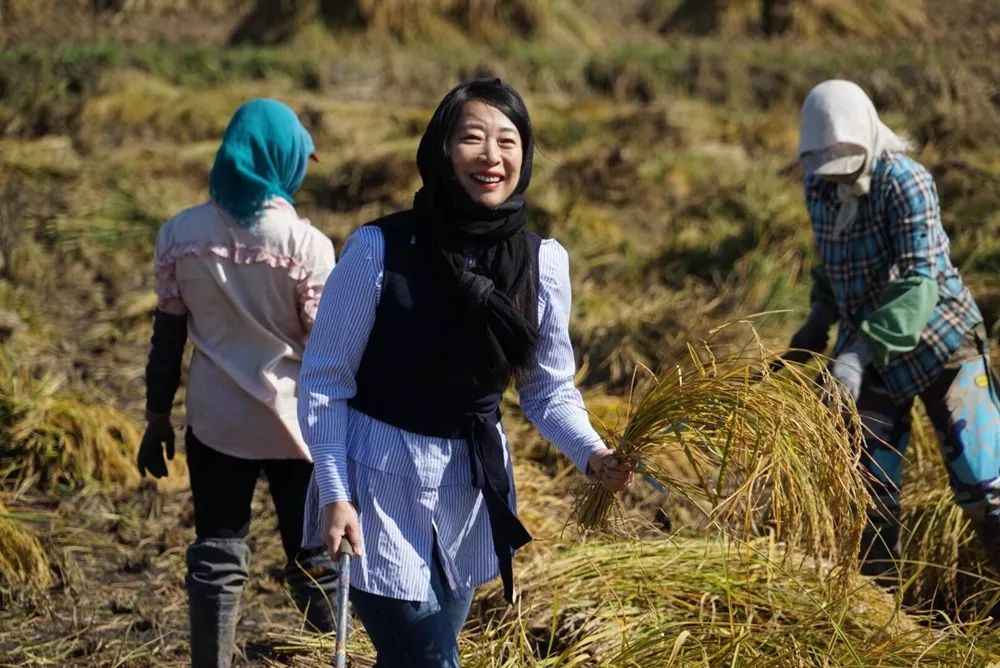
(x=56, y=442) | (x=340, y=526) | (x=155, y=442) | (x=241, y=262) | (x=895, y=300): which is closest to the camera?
(x=340, y=526)

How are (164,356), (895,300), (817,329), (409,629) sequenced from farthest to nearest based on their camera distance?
(817,329)
(895,300)
(164,356)
(409,629)

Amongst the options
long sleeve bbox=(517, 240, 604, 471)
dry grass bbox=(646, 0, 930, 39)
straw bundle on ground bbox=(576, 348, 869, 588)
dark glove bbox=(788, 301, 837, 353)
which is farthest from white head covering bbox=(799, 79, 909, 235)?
dry grass bbox=(646, 0, 930, 39)

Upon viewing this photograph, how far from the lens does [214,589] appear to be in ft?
10.4

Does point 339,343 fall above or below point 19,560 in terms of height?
above

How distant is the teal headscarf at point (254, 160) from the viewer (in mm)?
3086

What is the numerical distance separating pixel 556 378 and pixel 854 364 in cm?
125

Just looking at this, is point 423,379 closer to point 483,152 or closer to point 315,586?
point 483,152

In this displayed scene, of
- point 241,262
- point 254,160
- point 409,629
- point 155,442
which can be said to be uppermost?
point 254,160

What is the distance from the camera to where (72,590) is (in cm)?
405

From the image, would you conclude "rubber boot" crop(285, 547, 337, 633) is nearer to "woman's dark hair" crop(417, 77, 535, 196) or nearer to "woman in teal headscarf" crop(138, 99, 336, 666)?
"woman in teal headscarf" crop(138, 99, 336, 666)

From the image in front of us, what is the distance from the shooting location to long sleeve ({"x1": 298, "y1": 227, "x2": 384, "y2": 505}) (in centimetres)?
230

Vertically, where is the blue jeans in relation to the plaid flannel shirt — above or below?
below

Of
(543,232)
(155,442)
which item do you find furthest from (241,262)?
(543,232)

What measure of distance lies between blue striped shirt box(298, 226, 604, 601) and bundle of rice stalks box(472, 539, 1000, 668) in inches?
21.2
